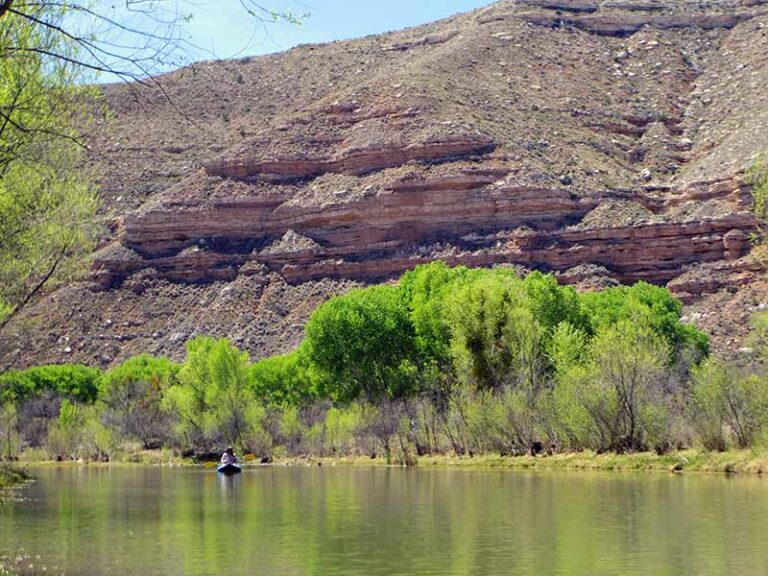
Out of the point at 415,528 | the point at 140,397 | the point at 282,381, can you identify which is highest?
the point at 282,381

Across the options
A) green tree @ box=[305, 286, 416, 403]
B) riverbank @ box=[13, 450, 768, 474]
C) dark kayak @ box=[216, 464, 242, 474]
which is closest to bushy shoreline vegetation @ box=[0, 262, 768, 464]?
green tree @ box=[305, 286, 416, 403]

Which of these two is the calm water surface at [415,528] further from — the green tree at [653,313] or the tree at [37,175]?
the green tree at [653,313]

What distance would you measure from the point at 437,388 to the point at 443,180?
43.7 m

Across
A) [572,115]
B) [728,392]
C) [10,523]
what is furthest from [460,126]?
[10,523]

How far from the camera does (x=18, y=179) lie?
25.2 m

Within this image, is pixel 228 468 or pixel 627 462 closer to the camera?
pixel 627 462

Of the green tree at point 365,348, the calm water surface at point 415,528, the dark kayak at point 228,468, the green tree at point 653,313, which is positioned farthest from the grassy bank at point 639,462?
the green tree at point 653,313

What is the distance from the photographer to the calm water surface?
844 inches

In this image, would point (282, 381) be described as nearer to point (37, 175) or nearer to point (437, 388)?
point (437, 388)

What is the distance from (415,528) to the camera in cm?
2712

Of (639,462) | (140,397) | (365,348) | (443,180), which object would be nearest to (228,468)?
(365,348)

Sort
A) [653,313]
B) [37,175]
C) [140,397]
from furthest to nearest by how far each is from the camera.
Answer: [140,397] → [653,313] → [37,175]

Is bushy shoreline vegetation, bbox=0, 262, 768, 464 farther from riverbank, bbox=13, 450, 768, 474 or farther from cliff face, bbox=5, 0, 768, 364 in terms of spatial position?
cliff face, bbox=5, 0, 768, 364

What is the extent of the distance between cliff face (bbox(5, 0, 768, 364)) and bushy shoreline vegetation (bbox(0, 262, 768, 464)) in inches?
495
